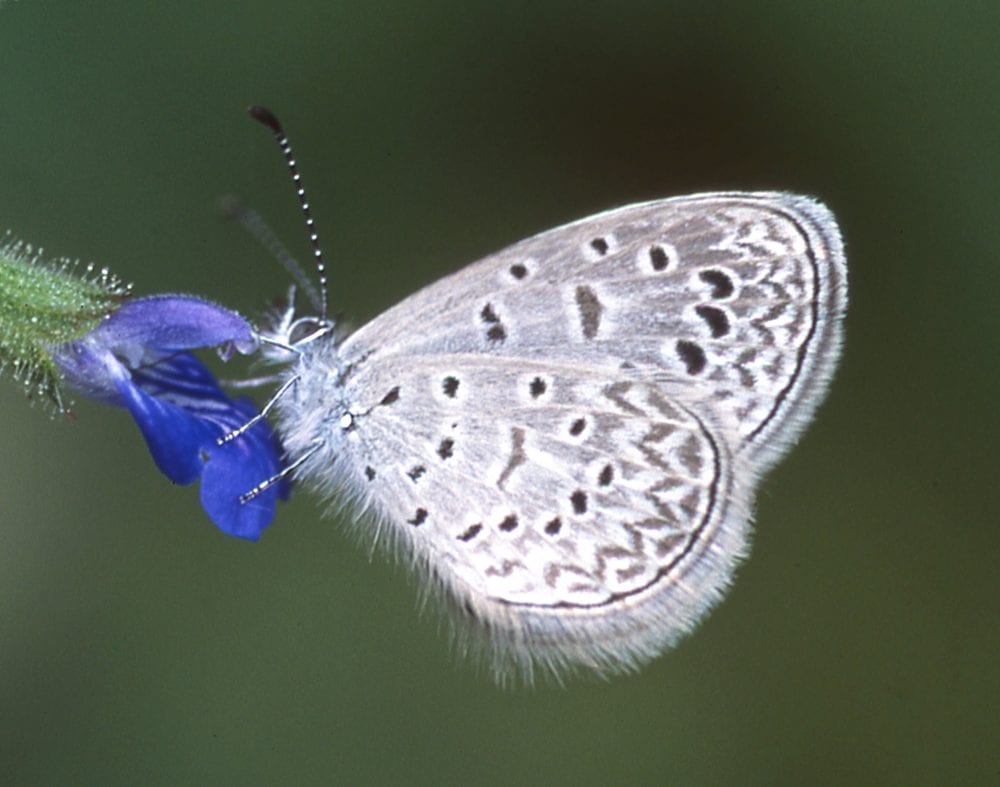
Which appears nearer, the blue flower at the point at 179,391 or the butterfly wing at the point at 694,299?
the blue flower at the point at 179,391

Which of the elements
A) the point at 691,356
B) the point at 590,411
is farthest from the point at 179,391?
the point at 691,356

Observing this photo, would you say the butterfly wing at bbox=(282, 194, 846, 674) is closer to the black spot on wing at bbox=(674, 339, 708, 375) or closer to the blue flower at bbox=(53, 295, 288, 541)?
the black spot on wing at bbox=(674, 339, 708, 375)

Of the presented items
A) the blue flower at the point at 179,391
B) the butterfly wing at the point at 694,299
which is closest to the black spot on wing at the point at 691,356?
the butterfly wing at the point at 694,299

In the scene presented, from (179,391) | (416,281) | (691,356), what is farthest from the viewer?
(416,281)

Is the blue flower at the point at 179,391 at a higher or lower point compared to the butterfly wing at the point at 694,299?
lower

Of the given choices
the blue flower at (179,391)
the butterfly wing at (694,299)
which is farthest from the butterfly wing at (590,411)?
the blue flower at (179,391)

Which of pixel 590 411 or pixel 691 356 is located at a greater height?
pixel 691 356

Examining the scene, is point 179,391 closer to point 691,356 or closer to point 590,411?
point 590,411

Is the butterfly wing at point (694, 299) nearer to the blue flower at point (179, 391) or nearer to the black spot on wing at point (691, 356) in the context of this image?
the black spot on wing at point (691, 356)
